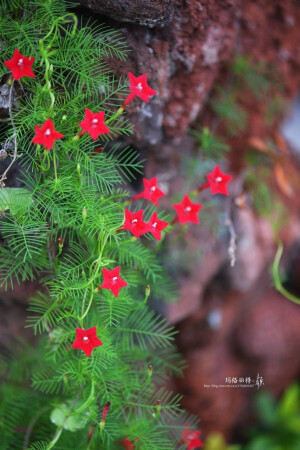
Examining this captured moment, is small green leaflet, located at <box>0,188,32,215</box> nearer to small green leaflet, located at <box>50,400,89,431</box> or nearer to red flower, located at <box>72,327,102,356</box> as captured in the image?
red flower, located at <box>72,327,102,356</box>

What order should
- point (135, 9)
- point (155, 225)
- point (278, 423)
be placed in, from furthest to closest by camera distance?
point (278, 423) → point (135, 9) → point (155, 225)

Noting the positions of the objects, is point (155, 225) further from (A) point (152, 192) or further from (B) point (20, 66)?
(B) point (20, 66)

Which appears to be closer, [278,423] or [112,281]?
[112,281]

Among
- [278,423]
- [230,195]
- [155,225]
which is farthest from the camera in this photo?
[278,423]

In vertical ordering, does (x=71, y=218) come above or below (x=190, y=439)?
above

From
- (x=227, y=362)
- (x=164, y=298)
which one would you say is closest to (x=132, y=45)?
(x=164, y=298)

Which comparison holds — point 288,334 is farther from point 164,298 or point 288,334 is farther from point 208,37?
point 208,37

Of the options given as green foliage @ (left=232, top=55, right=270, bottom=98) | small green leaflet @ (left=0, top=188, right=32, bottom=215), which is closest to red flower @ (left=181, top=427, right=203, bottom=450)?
small green leaflet @ (left=0, top=188, right=32, bottom=215)

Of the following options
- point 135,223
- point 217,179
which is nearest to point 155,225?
point 135,223
